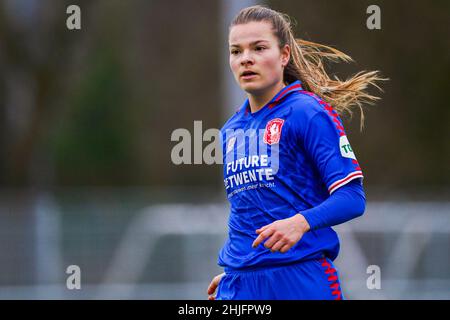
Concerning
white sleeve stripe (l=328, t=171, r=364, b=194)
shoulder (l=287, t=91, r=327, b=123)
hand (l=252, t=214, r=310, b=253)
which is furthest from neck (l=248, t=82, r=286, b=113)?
hand (l=252, t=214, r=310, b=253)

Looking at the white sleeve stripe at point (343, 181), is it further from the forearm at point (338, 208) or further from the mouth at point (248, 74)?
the mouth at point (248, 74)

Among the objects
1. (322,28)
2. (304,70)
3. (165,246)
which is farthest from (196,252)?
(322,28)

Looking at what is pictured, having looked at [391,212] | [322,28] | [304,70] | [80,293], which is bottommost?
[80,293]

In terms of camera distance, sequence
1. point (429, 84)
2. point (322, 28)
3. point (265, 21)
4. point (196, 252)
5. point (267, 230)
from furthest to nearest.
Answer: point (429, 84), point (322, 28), point (196, 252), point (265, 21), point (267, 230)

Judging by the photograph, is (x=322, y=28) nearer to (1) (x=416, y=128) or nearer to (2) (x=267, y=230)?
(1) (x=416, y=128)

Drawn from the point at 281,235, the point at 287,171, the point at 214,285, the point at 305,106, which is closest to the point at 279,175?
the point at 287,171

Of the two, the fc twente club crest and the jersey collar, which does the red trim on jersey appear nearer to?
the fc twente club crest

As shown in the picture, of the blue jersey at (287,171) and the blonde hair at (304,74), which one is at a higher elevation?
the blonde hair at (304,74)

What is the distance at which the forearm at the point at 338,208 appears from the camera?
11.8 feet

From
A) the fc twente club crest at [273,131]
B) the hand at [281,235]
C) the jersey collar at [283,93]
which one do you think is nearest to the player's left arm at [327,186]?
the hand at [281,235]

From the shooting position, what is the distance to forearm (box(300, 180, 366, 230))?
358 centimetres

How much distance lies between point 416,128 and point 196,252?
1246 cm

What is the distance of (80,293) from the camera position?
9.94 m

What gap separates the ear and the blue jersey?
15cm
